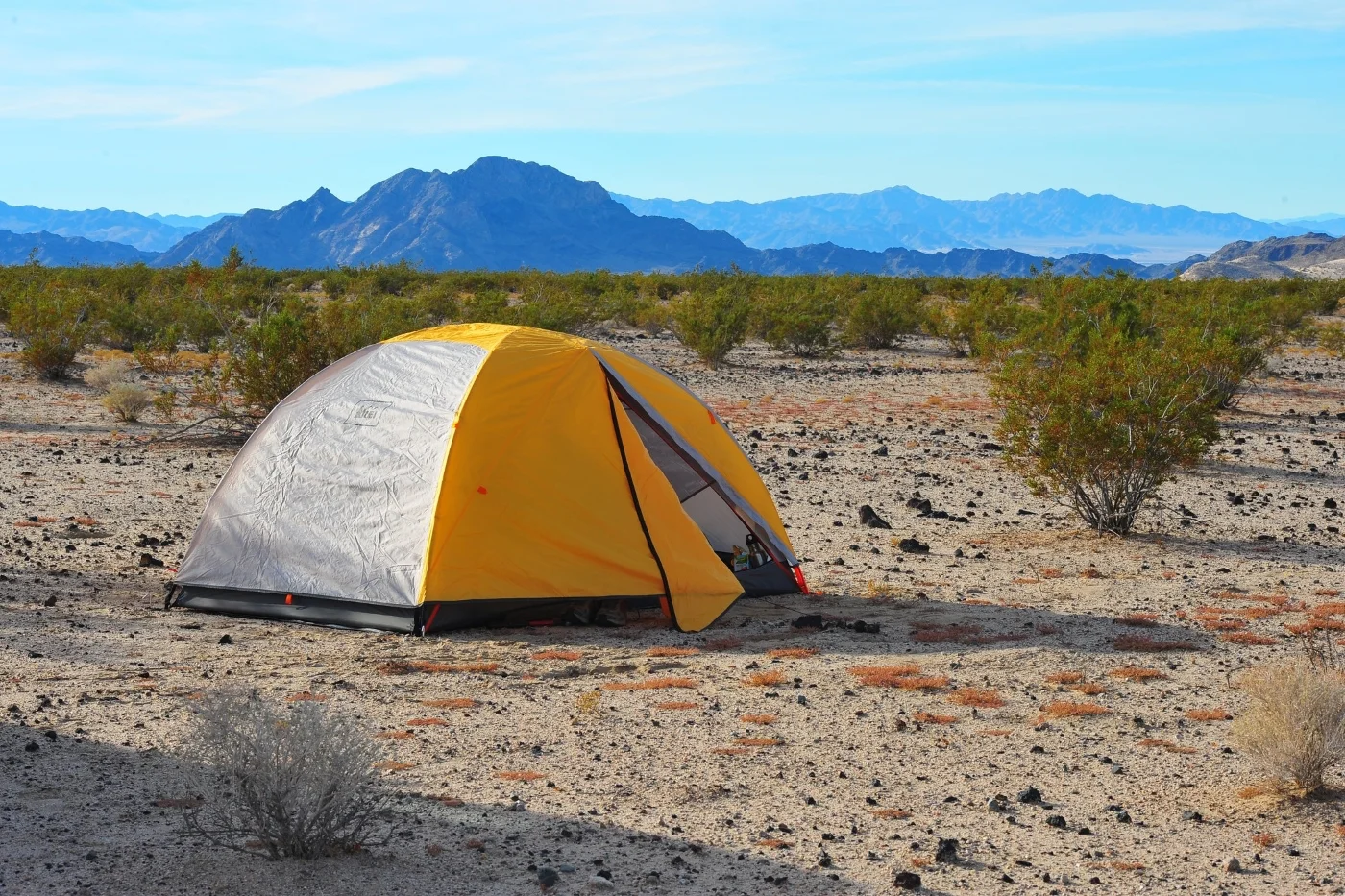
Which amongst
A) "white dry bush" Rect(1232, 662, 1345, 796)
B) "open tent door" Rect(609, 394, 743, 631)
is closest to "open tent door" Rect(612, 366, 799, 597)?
"open tent door" Rect(609, 394, 743, 631)

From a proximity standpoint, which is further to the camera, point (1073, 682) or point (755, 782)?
point (1073, 682)

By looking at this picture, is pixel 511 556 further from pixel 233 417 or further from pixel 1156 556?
pixel 233 417

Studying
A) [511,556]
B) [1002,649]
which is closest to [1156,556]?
[1002,649]

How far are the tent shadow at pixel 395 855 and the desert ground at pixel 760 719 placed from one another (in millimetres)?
15

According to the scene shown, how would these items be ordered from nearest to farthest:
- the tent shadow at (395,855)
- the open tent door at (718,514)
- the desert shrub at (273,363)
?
the tent shadow at (395,855), the open tent door at (718,514), the desert shrub at (273,363)

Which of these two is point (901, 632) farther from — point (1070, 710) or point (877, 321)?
point (877, 321)

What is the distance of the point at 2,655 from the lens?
8.06 metres

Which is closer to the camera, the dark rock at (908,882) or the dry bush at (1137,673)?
the dark rock at (908,882)

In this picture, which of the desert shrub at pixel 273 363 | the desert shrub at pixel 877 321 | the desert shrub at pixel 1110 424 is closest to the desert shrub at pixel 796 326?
the desert shrub at pixel 877 321

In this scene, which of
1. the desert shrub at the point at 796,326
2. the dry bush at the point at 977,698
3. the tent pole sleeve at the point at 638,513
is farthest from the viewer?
the desert shrub at the point at 796,326

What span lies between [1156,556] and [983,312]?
20.4 m

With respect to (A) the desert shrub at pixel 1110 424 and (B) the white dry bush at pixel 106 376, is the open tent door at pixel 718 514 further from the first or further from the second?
(B) the white dry bush at pixel 106 376

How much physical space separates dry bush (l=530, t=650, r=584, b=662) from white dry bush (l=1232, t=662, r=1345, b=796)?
4117 mm

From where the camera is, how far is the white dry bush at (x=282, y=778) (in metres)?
5.17
